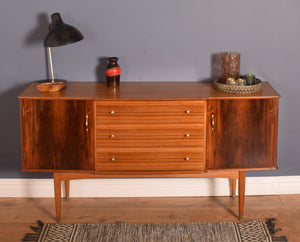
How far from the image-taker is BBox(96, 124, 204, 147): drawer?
9.94ft

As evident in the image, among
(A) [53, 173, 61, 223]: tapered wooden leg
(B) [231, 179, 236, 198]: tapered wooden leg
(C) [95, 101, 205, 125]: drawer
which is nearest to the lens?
(C) [95, 101, 205, 125]: drawer

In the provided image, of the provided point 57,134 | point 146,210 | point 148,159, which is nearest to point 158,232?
point 146,210

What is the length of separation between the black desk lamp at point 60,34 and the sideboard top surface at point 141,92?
30 cm

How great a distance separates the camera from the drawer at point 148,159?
306cm

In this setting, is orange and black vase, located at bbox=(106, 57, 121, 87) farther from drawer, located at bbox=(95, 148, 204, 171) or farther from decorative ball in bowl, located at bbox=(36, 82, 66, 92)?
drawer, located at bbox=(95, 148, 204, 171)

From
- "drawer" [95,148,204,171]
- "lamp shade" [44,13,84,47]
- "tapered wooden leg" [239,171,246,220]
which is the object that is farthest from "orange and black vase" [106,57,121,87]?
"tapered wooden leg" [239,171,246,220]

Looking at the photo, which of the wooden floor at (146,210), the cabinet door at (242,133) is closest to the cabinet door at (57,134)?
the wooden floor at (146,210)

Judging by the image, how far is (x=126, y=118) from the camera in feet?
9.87

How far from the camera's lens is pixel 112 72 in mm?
3215

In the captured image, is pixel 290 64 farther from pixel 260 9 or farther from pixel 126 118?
pixel 126 118

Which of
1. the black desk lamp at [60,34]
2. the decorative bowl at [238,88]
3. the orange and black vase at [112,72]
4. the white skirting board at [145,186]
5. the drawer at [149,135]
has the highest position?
the black desk lamp at [60,34]

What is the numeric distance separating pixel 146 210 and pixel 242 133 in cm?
85

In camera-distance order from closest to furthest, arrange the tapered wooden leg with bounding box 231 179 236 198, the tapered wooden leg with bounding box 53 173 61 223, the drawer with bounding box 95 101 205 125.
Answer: the drawer with bounding box 95 101 205 125 → the tapered wooden leg with bounding box 53 173 61 223 → the tapered wooden leg with bounding box 231 179 236 198

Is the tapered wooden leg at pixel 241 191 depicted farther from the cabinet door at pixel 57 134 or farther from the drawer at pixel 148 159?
the cabinet door at pixel 57 134
